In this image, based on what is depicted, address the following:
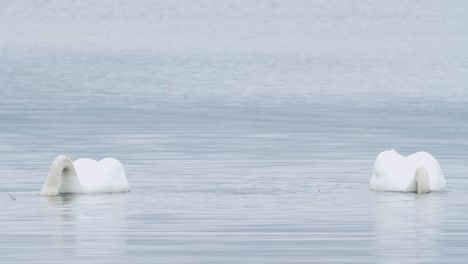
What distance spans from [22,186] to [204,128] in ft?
61.1

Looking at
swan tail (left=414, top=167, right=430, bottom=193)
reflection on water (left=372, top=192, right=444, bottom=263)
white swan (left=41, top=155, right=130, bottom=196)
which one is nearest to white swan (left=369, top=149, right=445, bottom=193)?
swan tail (left=414, top=167, right=430, bottom=193)

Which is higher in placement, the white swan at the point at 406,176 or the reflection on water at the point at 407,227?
the white swan at the point at 406,176

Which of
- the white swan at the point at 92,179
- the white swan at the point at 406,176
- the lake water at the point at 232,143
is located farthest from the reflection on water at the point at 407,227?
the white swan at the point at 92,179

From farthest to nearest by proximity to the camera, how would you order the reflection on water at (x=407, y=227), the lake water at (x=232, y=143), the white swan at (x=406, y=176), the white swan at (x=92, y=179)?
the white swan at (x=406, y=176) < the white swan at (x=92, y=179) < the lake water at (x=232, y=143) < the reflection on water at (x=407, y=227)

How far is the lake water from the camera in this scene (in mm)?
22094

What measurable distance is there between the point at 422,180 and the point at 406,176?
387mm

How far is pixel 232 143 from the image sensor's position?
40656mm

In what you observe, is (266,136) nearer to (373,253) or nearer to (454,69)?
(373,253)

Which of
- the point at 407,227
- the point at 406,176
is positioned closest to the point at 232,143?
the point at 406,176

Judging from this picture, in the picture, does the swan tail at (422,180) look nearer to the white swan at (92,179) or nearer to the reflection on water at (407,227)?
the reflection on water at (407,227)

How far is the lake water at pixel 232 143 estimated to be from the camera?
22.1 m

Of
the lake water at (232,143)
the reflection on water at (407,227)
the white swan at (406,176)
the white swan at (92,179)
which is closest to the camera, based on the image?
the reflection on water at (407,227)

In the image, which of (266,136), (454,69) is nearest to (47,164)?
(266,136)

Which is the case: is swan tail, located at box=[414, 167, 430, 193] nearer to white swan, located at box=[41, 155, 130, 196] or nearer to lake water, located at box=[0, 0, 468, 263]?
lake water, located at box=[0, 0, 468, 263]
